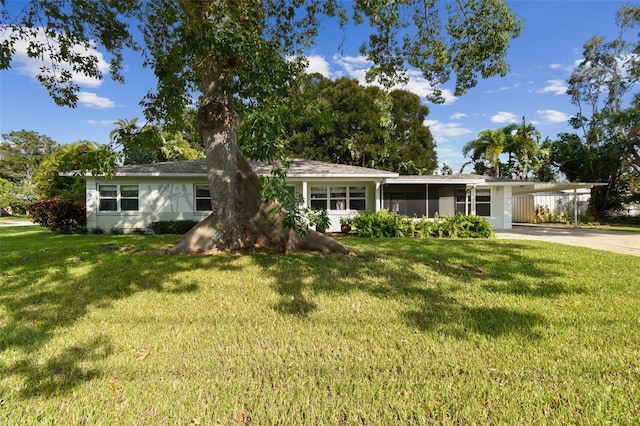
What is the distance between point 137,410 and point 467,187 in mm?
17919

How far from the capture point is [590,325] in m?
3.61

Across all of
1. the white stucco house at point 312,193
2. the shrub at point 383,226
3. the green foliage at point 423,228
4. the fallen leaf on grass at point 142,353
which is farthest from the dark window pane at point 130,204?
the fallen leaf on grass at point 142,353

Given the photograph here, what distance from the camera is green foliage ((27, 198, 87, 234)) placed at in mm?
14148

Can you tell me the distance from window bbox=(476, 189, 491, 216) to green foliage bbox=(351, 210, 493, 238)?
5.22m

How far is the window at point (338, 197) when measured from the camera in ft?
54.4

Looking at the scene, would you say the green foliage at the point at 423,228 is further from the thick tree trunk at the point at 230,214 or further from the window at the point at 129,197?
the window at the point at 129,197

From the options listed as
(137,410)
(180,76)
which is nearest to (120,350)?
(137,410)

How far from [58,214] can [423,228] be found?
1570 cm

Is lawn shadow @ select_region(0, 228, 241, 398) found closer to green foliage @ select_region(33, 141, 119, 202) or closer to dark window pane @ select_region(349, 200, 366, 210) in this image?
green foliage @ select_region(33, 141, 119, 202)

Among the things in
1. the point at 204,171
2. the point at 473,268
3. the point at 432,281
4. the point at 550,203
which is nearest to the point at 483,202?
the point at 550,203

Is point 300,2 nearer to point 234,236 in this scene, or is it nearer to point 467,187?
point 234,236

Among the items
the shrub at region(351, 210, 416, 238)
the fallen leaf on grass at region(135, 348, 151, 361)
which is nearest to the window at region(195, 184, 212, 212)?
the shrub at region(351, 210, 416, 238)

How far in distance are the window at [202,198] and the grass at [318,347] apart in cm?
965

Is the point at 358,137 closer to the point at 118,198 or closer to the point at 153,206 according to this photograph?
the point at 153,206
